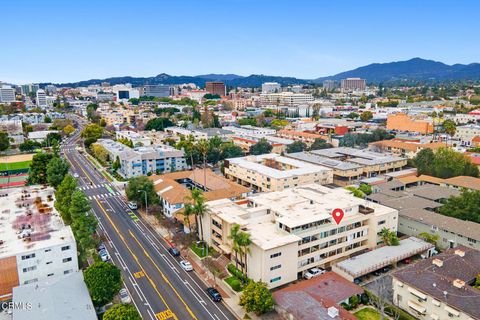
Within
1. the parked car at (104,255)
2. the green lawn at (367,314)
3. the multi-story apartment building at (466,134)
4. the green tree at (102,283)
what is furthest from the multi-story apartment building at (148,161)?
the multi-story apartment building at (466,134)

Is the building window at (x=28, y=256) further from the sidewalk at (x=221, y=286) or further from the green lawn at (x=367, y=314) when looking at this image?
the green lawn at (x=367, y=314)

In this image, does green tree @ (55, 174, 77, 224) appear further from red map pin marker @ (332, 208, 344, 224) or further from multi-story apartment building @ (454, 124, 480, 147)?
multi-story apartment building @ (454, 124, 480, 147)

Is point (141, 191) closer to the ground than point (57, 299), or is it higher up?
higher up

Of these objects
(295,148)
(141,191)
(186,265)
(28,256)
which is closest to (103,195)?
(141,191)

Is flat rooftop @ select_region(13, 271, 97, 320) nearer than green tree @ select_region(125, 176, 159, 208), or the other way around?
flat rooftop @ select_region(13, 271, 97, 320)

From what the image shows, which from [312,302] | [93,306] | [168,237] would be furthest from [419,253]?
[93,306]

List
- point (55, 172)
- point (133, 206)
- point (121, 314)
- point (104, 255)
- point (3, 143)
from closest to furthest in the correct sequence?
point (121, 314) < point (104, 255) < point (133, 206) < point (55, 172) < point (3, 143)

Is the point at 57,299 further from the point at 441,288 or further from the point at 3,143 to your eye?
the point at 3,143

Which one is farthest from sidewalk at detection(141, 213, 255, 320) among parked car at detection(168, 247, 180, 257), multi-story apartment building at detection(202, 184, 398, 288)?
multi-story apartment building at detection(202, 184, 398, 288)
